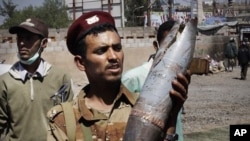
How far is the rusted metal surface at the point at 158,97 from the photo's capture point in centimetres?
160

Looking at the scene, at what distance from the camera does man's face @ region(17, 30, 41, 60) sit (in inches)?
134

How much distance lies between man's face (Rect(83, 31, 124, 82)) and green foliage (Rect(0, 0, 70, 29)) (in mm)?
48461

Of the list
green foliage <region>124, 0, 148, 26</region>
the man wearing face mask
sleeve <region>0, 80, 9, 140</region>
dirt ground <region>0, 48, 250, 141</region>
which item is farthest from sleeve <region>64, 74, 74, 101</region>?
green foliage <region>124, 0, 148, 26</region>

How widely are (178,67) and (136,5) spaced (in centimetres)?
5117

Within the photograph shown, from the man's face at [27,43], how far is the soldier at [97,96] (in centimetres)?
150

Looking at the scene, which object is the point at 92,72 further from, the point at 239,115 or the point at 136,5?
the point at 136,5

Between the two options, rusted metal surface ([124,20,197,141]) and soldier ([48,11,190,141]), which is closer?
rusted metal surface ([124,20,197,141])

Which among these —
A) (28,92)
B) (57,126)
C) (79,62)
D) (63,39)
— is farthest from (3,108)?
(63,39)

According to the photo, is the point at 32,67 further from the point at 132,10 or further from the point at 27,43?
the point at 132,10

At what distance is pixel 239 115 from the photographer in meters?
10.1

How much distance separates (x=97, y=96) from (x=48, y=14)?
173 feet

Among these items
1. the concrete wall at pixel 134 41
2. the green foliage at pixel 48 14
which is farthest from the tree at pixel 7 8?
the concrete wall at pixel 134 41

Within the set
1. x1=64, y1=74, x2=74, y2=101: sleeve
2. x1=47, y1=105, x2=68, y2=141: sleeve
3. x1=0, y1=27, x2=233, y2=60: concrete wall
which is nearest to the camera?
x1=47, y1=105, x2=68, y2=141: sleeve

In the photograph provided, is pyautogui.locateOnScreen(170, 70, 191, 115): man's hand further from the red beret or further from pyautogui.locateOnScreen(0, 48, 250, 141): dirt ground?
pyautogui.locateOnScreen(0, 48, 250, 141): dirt ground
